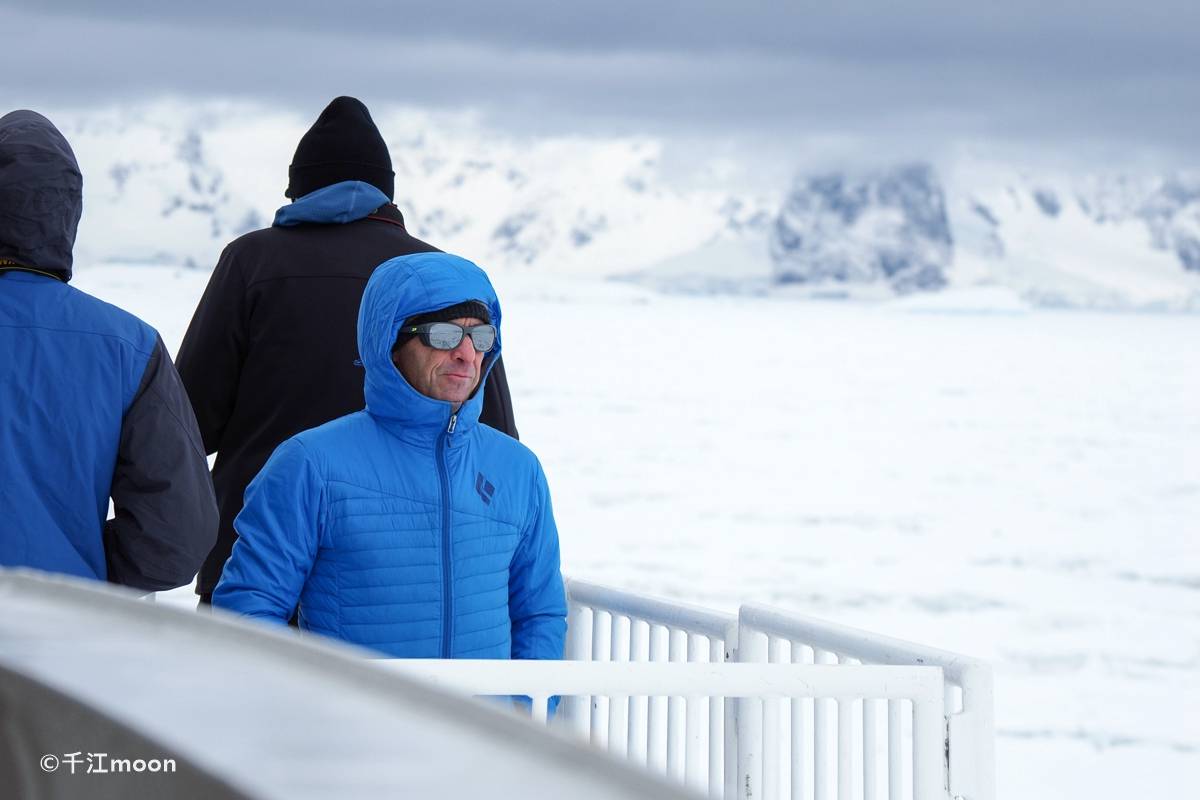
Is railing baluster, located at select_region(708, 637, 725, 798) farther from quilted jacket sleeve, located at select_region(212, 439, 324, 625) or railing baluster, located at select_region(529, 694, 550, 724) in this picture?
quilted jacket sleeve, located at select_region(212, 439, 324, 625)

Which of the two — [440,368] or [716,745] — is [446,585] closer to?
[440,368]

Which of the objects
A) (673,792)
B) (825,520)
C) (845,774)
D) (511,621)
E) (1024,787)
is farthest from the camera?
(825,520)

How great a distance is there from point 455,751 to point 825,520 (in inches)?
747

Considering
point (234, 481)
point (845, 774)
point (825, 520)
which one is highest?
point (234, 481)

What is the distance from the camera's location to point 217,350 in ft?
10.0

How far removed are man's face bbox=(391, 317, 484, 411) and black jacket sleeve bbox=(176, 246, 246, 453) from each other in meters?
0.72

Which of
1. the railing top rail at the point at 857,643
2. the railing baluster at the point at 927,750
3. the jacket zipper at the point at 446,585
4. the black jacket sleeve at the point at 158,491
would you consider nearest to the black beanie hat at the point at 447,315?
the jacket zipper at the point at 446,585

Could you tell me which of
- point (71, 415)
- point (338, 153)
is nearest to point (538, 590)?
point (71, 415)

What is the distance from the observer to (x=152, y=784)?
41cm

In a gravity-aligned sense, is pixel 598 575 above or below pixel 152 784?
below

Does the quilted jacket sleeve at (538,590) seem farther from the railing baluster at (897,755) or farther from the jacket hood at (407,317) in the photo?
the railing baluster at (897,755)

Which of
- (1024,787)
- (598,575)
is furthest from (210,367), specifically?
(598,575)

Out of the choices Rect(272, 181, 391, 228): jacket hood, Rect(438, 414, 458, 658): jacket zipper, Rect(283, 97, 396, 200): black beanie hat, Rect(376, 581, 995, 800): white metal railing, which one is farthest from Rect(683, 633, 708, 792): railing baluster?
Rect(283, 97, 396, 200): black beanie hat

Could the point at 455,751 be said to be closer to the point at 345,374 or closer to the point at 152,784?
the point at 152,784
